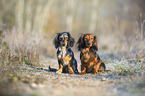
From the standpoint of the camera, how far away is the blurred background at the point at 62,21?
767cm

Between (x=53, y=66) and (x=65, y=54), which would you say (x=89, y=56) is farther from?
(x=53, y=66)

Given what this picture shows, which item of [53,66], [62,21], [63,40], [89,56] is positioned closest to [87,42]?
[89,56]

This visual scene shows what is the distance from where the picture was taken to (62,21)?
3025cm

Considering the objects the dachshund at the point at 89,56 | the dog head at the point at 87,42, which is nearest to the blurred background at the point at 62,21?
the dog head at the point at 87,42

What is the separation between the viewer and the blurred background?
7666 millimetres

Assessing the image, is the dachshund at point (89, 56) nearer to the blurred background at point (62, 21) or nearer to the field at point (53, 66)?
the field at point (53, 66)

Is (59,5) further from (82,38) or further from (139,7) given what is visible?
(82,38)

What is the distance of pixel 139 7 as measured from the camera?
1390 centimetres

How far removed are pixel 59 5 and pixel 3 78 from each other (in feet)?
95.2

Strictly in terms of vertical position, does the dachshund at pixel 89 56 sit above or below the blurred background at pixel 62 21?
below

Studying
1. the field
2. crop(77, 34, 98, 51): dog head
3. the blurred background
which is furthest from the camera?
the blurred background

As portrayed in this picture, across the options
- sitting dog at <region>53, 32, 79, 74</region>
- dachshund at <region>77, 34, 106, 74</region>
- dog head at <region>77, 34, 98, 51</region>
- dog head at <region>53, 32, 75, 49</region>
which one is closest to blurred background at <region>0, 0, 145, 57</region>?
dog head at <region>53, 32, 75, 49</region>

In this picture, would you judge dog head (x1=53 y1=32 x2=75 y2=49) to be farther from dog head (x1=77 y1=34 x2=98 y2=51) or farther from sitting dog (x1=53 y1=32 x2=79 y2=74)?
dog head (x1=77 y1=34 x2=98 y2=51)

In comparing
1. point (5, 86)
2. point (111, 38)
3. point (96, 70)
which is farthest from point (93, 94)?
point (111, 38)
